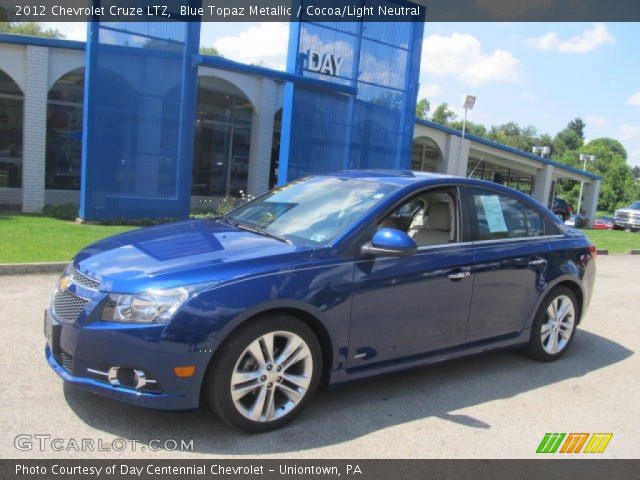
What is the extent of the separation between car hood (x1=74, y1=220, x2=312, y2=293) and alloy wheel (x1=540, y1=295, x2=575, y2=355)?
2.74 m

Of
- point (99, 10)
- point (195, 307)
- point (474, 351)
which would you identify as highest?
point (99, 10)

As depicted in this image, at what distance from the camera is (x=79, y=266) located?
3.60 m

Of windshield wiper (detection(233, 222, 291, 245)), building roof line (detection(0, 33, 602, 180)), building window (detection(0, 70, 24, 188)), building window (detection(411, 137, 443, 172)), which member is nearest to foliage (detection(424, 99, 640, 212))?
building window (detection(411, 137, 443, 172))

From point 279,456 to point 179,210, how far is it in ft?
35.6

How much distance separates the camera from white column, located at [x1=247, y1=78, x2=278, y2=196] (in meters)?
18.2

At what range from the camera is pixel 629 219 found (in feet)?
105

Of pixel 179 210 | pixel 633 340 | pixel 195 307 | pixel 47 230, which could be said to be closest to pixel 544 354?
pixel 633 340

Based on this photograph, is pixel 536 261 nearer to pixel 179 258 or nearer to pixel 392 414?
pixel 392 414

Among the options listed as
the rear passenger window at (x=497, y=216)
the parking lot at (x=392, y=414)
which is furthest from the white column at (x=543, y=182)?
the rear passenger window at (x=497, y=216)

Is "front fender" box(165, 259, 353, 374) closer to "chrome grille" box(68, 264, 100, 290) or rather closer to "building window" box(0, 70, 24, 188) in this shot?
"chrome grille" box(68, 264, 100, 290)

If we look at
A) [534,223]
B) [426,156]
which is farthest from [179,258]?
[426,156]

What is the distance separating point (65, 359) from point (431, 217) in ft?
9.59
